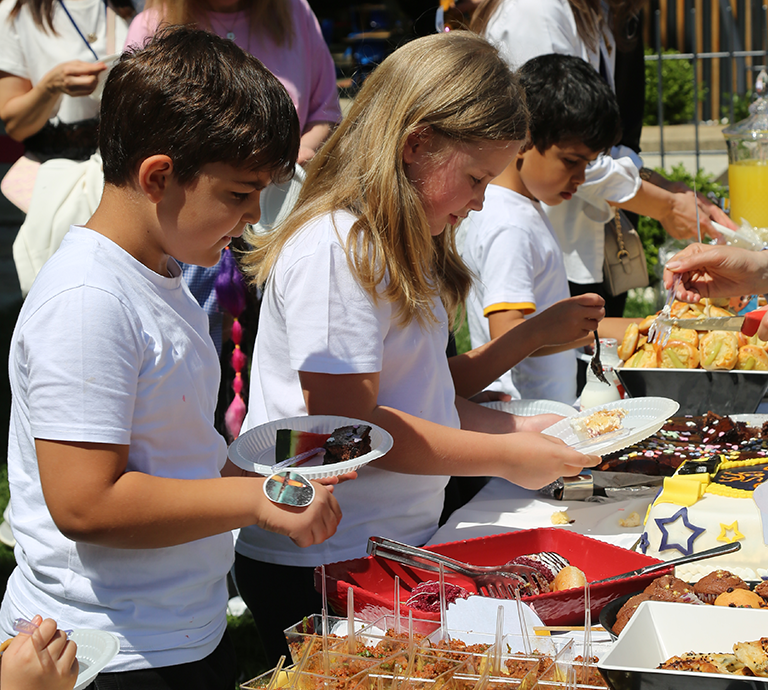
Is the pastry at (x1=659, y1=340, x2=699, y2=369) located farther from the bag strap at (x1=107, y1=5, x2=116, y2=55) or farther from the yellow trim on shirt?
the bag strap at (x1=107, y1=5, x2=116, y2=55)

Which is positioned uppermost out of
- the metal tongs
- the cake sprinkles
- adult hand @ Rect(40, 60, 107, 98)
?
adult hand @ Rect(40, 60, 107, 98)

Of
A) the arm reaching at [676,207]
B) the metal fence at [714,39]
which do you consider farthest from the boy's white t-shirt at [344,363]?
the metal fence at [714,39]

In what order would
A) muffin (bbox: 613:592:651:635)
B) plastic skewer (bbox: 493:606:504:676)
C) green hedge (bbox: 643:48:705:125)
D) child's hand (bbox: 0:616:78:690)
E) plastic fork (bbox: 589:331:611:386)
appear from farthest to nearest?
green hedge (bbox: 643:48:705:125), plastic fork (bbox: 589:331:611:386), muffin (bbox: 613:592:651:635), plastic skewer (bbox: 493:606:504:676), child's hand (bbox: 0:616:78:690)

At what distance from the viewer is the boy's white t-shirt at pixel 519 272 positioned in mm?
2486

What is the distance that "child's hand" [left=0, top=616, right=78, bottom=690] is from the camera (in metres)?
0.96

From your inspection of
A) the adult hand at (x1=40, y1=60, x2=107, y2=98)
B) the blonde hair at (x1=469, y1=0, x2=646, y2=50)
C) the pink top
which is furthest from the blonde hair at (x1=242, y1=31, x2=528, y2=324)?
the blonde hair at (x1=469, y1=0, x2=646, y2=50)

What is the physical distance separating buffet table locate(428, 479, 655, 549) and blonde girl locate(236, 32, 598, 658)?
9 centimetres

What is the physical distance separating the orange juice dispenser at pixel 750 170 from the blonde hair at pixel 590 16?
625mm

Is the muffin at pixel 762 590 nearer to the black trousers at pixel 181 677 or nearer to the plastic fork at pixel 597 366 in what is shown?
the black trousers at pixel 181 677

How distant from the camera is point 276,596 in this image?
1656 millimetres

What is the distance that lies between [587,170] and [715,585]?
1.91 metres

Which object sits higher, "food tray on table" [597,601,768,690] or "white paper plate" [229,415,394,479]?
"white paper plate" [229,415,394,479]

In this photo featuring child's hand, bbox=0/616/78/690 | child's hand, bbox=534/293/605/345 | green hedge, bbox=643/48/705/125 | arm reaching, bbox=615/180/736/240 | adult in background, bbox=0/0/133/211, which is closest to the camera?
child's hand, bbox=0/616/78/690

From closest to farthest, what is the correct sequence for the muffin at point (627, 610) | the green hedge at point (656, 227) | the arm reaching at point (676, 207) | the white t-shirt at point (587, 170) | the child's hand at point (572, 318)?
the muffin at point (627, 610), the child's hand at point (572, 318), the white t-shirt at point (587, 170), the arm reaching at point (676, 207), the green hedge at point (656, 227)
